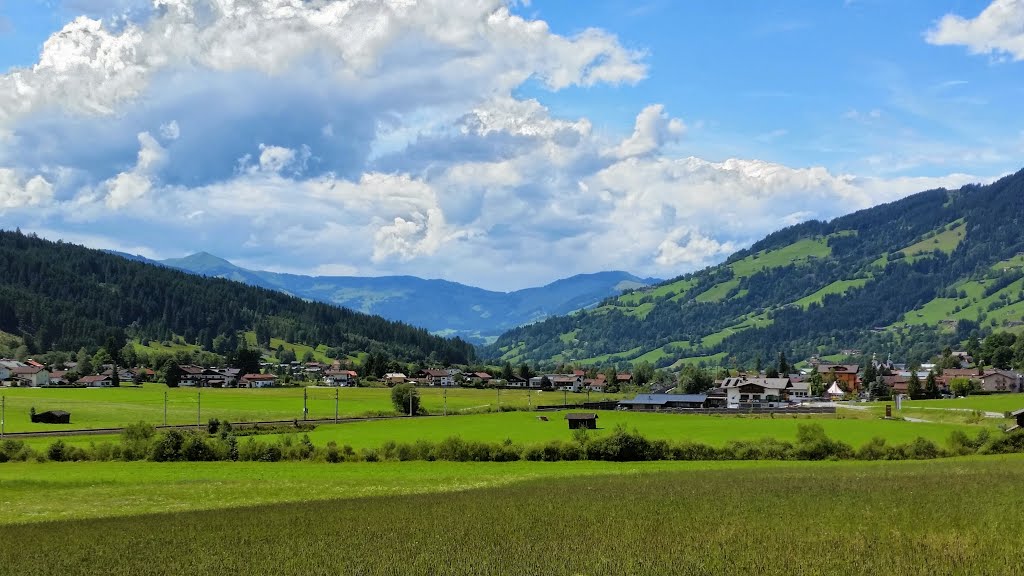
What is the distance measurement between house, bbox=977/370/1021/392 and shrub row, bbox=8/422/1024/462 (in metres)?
131

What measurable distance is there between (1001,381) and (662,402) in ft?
289

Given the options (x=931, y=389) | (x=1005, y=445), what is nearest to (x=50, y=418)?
(x=1005, y=445)

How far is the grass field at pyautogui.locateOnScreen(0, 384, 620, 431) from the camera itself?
120 m

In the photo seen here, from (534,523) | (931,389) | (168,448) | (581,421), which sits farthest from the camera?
(931,389)

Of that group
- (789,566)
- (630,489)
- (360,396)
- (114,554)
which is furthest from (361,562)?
(360,396)

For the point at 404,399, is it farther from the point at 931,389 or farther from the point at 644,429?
the point at 931,389

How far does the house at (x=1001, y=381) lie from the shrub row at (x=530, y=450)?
131 metres

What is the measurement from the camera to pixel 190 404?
5984 inches

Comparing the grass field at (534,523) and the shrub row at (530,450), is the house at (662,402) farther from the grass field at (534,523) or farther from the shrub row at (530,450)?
the grass field at (534,523)

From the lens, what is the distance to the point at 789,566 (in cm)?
2556

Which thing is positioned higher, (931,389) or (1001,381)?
(1001,381)

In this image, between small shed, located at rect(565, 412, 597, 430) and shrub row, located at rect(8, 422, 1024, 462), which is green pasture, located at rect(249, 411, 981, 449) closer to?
small shed, located at rect(565, 412, 597, 430)

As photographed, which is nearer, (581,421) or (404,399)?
(581,421)

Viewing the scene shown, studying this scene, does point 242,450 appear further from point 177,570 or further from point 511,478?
point 177,570
